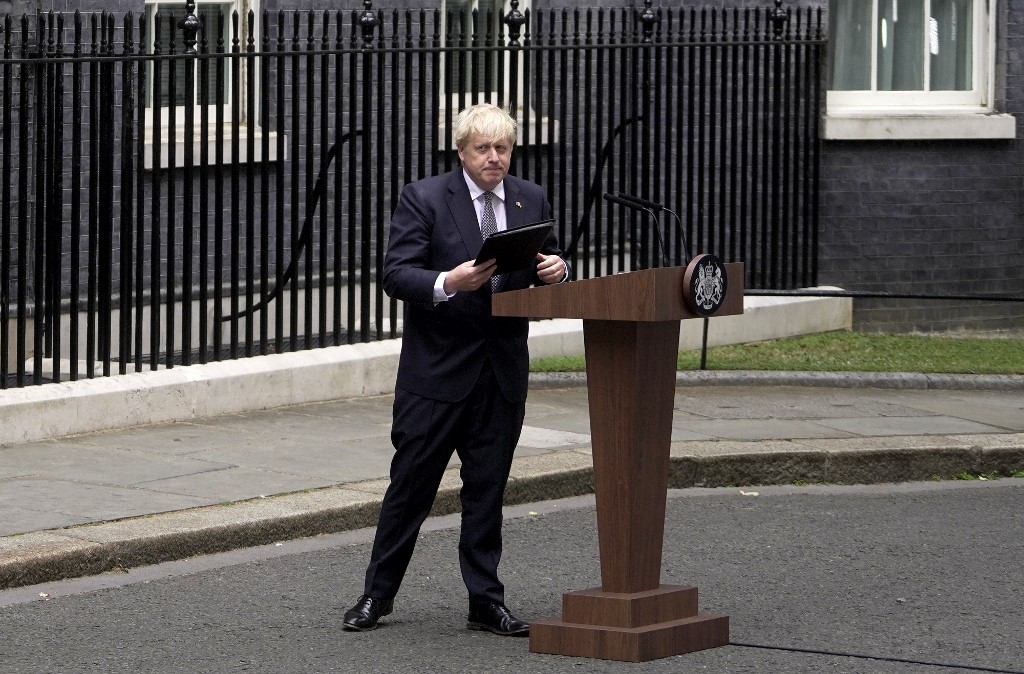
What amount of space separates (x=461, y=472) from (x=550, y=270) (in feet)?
2.40

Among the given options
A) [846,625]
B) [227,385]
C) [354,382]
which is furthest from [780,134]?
[846,625]

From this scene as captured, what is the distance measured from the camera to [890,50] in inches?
598

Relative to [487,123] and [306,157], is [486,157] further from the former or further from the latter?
[306,157]

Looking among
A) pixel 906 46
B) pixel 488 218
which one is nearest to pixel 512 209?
pixel 488 218

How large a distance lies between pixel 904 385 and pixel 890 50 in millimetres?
3964

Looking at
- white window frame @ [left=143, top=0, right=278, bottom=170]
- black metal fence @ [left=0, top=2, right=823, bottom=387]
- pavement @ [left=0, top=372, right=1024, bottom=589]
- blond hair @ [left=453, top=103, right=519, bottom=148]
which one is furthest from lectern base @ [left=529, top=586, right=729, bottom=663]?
white window frame @ [left=143, top=0, right=278, bottom=170]

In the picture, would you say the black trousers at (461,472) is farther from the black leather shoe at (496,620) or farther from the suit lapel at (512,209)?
the suit lapel at (512,209)

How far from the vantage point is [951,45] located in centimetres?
1534

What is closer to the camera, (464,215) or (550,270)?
(550,270)

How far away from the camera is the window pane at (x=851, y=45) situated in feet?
49.0

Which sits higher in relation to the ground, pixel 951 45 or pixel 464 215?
pixel 951 45

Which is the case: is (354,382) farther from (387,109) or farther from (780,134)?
(780,134)

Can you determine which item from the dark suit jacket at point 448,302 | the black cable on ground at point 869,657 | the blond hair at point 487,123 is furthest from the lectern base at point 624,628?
the blond hair at point 487,123

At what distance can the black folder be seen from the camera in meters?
5.77
